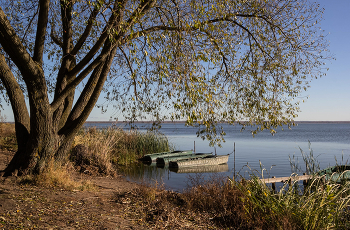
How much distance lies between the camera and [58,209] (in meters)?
5.57

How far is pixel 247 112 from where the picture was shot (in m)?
8.48

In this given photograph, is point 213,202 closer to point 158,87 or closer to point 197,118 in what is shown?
point 197,118

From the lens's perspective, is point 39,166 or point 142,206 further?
point 39,166

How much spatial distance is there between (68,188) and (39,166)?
3.50 ft

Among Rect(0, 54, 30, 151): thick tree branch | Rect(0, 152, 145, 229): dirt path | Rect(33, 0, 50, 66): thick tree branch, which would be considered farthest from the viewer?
Rect(33, 0, 50, 66): thick tree branch

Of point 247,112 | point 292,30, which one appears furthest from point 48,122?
point 292,30

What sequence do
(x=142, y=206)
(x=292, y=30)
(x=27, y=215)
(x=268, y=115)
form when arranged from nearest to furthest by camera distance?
(x=27, y=215), (x=142, y=206), (x=268, y=115), (x=292, y=30)

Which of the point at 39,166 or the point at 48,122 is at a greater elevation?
the point at 48,122

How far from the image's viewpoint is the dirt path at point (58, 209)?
4898 mm

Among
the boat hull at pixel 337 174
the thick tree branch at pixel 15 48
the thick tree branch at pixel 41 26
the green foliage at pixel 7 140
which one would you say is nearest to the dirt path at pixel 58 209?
the thick tree branch at pixel 15 48

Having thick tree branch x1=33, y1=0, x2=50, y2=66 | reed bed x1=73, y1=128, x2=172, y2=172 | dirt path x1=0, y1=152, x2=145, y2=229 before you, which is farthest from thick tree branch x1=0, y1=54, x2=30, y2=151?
reed bed x1=73, y1=128, x2=172, y2=172

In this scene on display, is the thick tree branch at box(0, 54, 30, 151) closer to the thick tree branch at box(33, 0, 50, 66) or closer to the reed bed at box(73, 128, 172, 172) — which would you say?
the thick tree branch at box(33, 0, 50, 66)

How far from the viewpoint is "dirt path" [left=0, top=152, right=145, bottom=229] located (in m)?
4.90

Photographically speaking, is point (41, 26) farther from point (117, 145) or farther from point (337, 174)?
point (117, 145)
